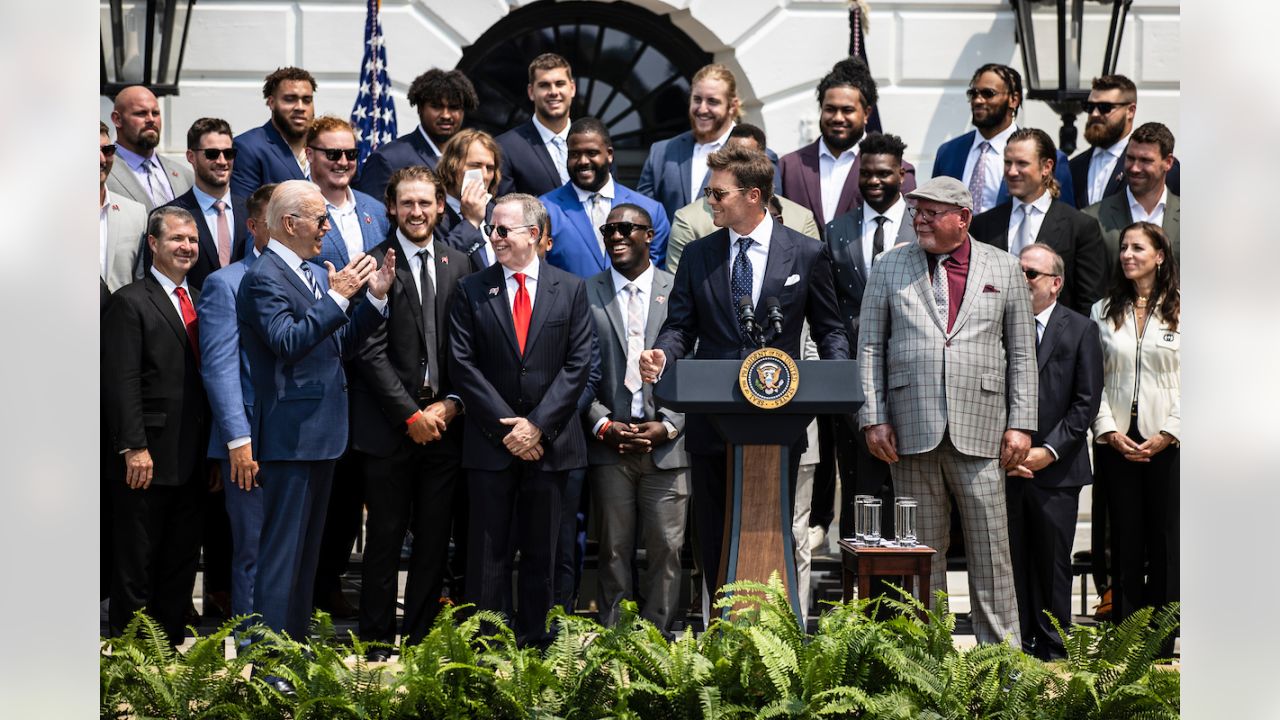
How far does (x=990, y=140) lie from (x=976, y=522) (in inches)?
107

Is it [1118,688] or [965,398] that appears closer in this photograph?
[1118,688]

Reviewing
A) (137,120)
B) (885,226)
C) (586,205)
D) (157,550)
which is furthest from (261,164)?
(885,226)

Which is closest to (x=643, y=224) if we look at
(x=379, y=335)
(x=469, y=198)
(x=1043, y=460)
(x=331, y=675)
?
(x=469, y=198)

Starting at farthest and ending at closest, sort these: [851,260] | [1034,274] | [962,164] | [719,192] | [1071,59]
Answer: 1. [1071,59]
2. [962,164]
3. [851,260]
4. [1034,274]
5. [719,192]

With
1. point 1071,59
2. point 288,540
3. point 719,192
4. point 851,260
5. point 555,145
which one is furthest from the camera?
point 1071,59

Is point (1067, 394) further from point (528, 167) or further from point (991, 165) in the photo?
point (528, 167)

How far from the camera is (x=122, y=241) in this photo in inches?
269

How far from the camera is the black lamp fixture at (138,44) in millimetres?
8914

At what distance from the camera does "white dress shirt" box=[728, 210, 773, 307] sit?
6.16 meters

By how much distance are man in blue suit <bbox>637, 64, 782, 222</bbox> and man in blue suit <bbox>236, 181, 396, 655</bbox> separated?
7.74ft

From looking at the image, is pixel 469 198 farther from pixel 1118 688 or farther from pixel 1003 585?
pixel 1118 688

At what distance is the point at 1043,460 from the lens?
6441mm

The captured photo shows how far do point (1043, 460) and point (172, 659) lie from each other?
139 inches

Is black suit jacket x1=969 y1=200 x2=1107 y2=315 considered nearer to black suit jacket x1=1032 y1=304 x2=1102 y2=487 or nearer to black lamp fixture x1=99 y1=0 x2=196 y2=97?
black suit jacket x1=1032 y1=304 x2=1102 y2=487
